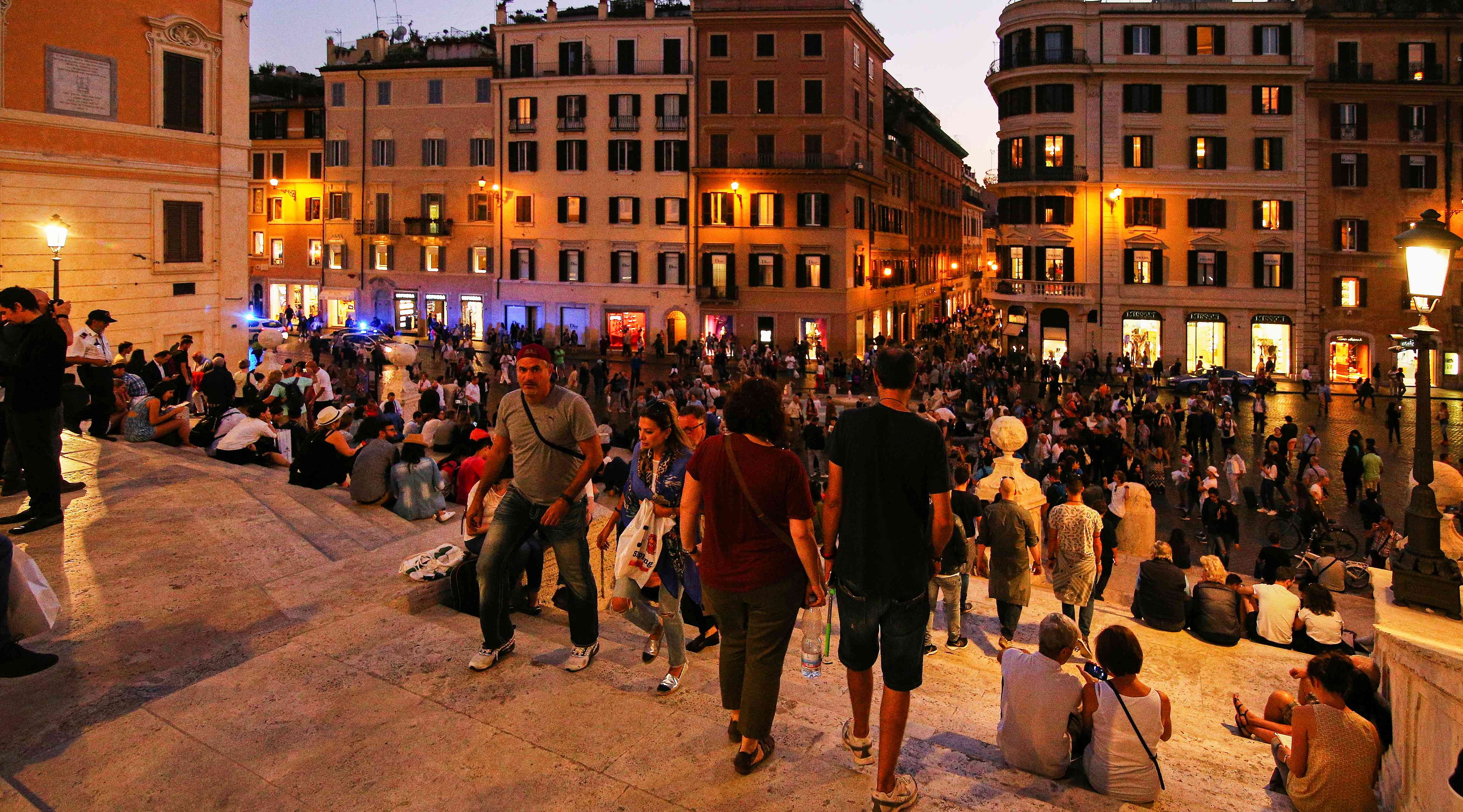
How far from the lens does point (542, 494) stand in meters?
5.09

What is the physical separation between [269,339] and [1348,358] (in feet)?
124

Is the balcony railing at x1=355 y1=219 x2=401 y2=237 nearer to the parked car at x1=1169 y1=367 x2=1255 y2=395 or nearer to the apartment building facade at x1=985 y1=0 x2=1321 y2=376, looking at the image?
the apartment building facade at x1=985 y1=0 x2=1321 y2=376

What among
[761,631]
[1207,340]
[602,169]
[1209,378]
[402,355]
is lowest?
[761,631]

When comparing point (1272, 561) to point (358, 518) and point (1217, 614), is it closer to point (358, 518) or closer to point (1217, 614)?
point (1217, 614)

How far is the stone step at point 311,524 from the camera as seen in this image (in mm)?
7746

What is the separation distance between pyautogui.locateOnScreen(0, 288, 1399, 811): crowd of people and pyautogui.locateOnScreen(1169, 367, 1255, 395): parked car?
19.6 metres

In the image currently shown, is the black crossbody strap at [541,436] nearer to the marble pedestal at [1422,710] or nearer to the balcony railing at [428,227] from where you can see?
the marble pedestal at [1422,710]

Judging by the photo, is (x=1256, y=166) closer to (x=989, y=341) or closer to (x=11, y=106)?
(x=989, y=341)

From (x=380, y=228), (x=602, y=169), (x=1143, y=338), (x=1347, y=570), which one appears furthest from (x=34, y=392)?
(x=380, y=228)

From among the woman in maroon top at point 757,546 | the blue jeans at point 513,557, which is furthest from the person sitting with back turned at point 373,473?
the woman in maroon top at point 757,546

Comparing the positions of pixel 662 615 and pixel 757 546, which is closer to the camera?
pixel 757 546

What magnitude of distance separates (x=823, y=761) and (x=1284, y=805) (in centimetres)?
239

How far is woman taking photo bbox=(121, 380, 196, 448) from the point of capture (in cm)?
1131

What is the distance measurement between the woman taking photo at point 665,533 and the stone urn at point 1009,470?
17.0ft
